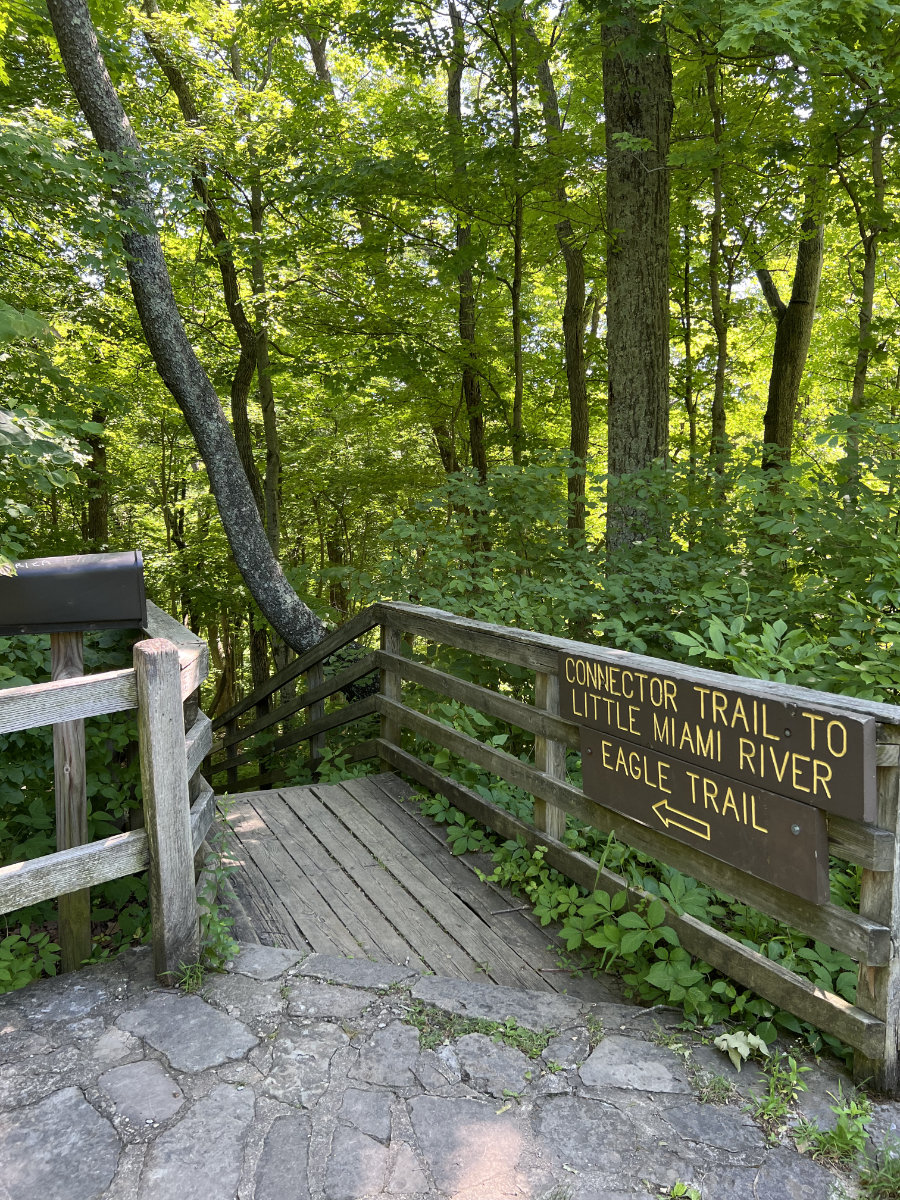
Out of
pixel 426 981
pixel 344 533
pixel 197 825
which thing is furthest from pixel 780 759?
pixel 344 533

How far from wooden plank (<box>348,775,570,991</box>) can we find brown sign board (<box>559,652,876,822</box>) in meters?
0.96

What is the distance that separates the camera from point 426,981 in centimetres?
271

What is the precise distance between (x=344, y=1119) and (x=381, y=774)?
3.26 metres

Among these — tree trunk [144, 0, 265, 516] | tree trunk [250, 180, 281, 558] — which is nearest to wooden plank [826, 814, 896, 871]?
tree trunk [250, 180, 281, 558]

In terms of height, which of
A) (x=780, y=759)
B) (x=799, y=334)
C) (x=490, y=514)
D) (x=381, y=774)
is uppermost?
(x=799, y=334)

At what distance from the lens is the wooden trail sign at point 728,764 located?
2125 mm

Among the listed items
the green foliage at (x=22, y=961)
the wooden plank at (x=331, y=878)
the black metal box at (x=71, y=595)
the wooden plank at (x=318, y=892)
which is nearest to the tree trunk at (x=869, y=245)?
the wooden plank at (x=331, y=878)

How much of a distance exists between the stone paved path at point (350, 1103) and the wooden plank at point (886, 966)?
0.33ft

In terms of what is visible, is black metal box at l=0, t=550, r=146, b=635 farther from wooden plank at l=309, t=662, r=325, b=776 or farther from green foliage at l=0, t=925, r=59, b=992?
wooden plank at l=309, t=662, r=325, b=776

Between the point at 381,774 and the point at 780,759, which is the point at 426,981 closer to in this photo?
the point at 780,759

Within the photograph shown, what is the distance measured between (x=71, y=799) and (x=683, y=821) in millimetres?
2275

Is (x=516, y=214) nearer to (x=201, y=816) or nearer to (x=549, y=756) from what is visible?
(x=549, y=756)

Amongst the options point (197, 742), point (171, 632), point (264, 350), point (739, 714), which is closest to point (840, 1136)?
point (739, 714)

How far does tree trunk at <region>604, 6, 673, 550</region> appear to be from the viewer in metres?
6.45
